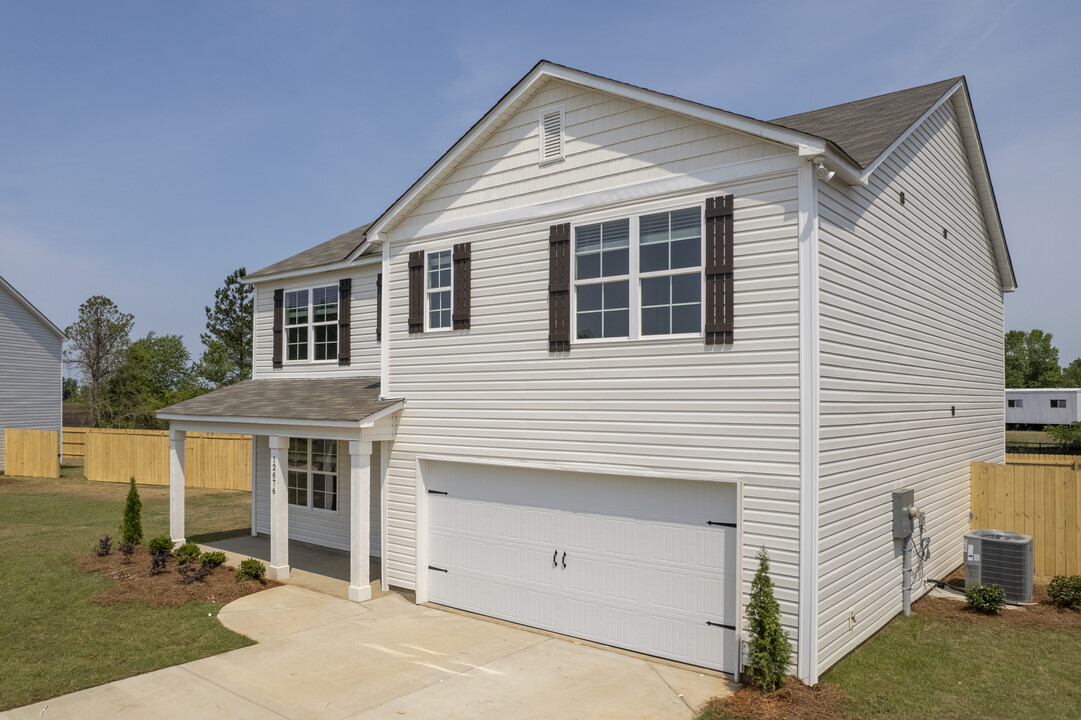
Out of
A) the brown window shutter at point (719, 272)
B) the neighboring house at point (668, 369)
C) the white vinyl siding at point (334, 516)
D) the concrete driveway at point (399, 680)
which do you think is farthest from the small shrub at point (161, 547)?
the brown window shutter at point (719, 272)

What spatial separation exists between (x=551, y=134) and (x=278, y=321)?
898cm

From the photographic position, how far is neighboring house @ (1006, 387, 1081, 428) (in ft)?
149

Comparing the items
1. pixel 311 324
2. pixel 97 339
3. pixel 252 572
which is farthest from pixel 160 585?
pixel 97 339

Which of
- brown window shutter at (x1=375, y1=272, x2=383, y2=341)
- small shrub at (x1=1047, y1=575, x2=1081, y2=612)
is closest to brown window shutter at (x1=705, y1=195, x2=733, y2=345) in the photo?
small shrub at (x1=1047, y1=575, x2=1081, y2=612)

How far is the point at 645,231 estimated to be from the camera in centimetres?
842

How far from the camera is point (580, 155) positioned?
29.9 ft

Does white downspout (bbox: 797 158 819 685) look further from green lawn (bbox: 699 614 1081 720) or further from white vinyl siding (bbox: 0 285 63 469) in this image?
white vinyl siding (bbox: 0 285 63 469)

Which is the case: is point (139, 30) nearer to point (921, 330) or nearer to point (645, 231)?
point (645, 231)

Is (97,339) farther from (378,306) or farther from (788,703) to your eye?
(788,703)

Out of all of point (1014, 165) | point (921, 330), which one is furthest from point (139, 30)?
point (1014, 165)

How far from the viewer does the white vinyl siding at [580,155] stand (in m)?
8.02

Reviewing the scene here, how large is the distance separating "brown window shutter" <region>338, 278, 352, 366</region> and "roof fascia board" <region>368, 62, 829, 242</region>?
3404 millimetres

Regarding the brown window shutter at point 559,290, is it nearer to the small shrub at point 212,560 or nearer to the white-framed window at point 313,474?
the small shrub at point 212,560

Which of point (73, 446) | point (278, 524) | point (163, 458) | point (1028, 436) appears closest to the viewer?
point (278, 524)
